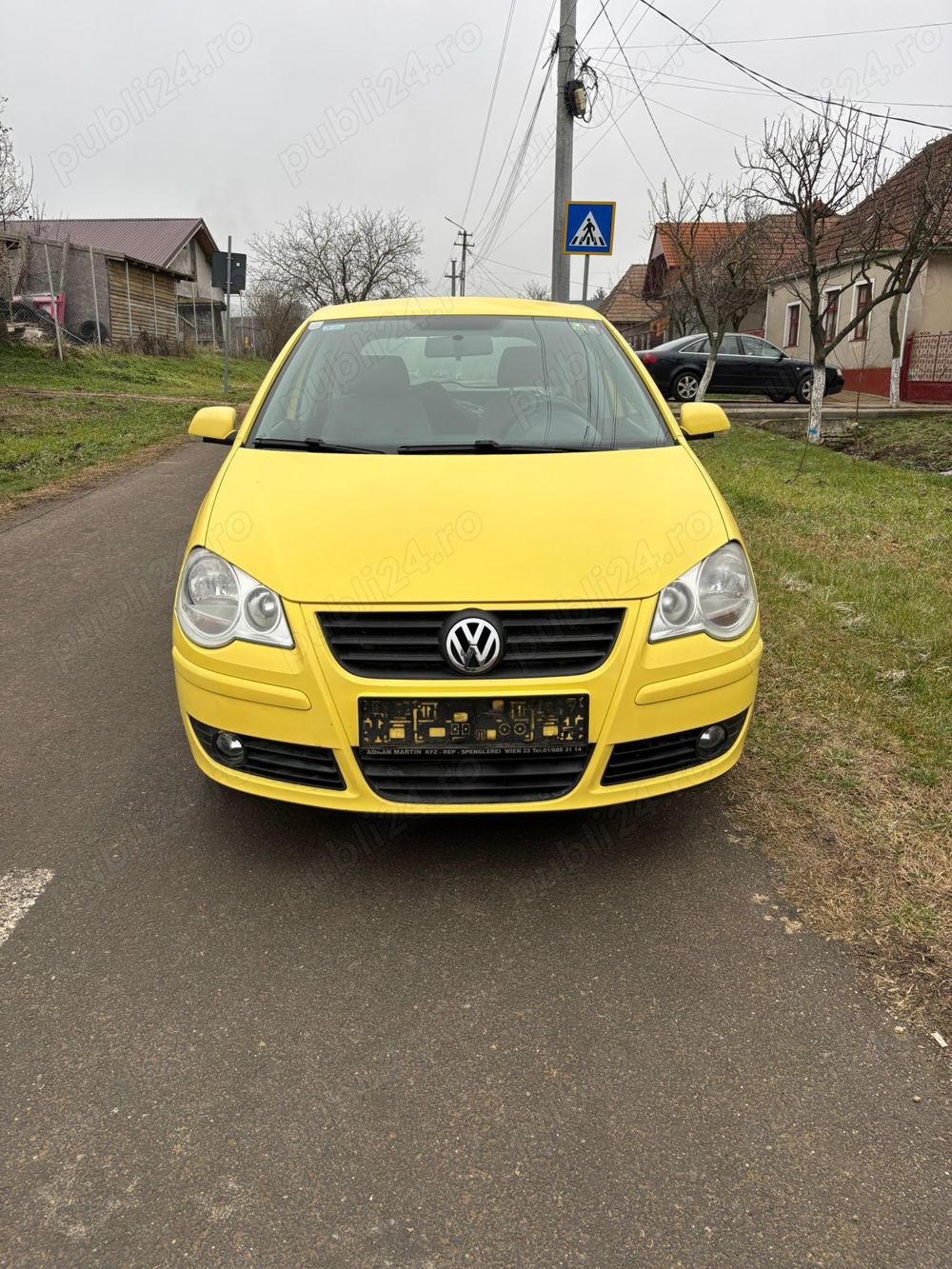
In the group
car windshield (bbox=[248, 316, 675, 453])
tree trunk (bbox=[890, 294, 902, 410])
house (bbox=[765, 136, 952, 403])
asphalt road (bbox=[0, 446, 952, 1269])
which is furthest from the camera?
house (bbox=[765, 136, 952, 403])

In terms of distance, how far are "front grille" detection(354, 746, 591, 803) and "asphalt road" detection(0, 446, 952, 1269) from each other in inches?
12.5

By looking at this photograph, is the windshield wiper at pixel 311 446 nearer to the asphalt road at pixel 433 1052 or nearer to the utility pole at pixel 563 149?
the asphalt road at pixel 433 1052

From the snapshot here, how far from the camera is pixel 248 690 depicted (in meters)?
2.58

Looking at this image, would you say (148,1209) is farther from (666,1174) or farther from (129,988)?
(666,1174)

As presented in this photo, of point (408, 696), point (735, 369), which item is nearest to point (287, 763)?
point (408, 696)

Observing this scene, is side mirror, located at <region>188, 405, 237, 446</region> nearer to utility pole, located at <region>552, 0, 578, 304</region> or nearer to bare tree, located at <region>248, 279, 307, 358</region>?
utility pole, located at <region>552, 0, 578, 304</region>

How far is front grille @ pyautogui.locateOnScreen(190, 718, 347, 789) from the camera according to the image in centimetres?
259

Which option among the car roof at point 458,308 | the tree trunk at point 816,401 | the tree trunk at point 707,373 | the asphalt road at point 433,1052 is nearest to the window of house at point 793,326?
the tree trunk at point 707,373

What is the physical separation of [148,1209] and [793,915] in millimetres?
1739

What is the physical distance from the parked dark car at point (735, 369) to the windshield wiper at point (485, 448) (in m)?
16.1

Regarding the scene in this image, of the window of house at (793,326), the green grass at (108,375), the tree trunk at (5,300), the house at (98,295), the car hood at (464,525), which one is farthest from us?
the window of house at (793,326)

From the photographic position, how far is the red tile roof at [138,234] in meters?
38.8

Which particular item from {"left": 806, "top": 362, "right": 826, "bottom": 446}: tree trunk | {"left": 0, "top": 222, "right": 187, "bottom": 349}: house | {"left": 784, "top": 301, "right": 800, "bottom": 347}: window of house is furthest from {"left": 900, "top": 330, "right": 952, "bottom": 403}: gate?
{"left": 0, "top": 222, "right": 187, "bottom": 349}: house

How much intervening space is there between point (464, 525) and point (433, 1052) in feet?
4.64
